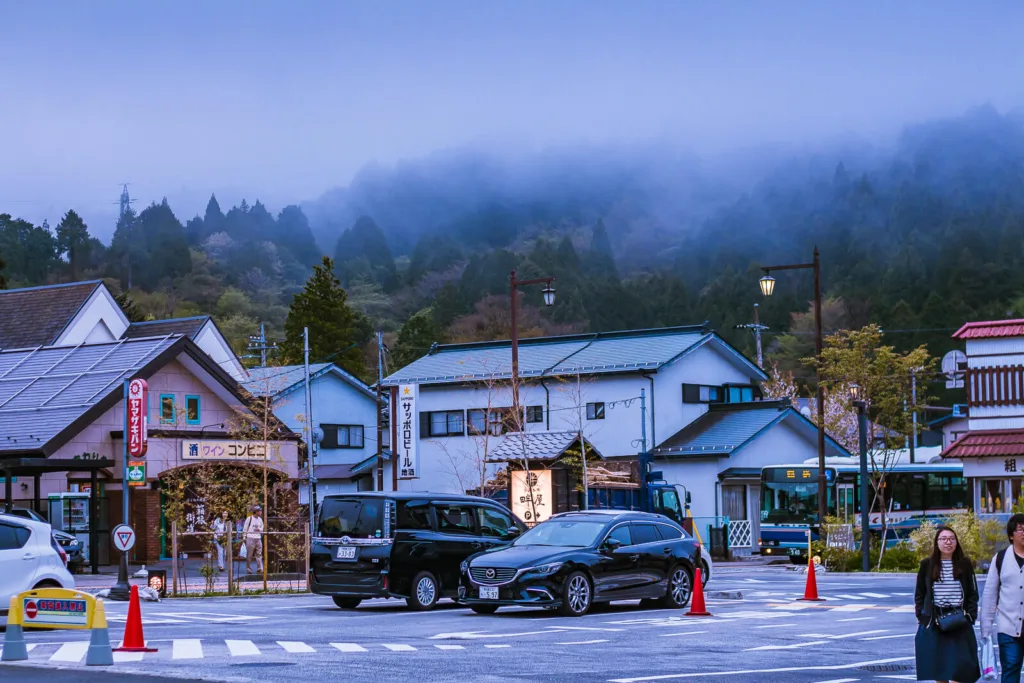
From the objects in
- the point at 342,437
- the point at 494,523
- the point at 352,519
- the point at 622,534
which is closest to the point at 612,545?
the point at 622,534

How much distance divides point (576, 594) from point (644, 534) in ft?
7.52

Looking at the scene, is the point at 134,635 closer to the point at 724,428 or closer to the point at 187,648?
the point at 187,648

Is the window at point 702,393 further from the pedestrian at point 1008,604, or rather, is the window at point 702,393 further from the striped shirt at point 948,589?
the pedestrian at point 1008,604

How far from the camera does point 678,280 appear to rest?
116 m

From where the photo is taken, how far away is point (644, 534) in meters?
24.6

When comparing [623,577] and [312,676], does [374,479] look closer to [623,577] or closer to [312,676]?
[623,577]

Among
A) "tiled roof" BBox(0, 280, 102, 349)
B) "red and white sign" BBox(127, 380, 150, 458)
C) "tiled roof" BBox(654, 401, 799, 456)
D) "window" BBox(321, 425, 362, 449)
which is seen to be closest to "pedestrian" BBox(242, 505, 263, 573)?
"red and white sign" BBox(127, 380, 150, 458)

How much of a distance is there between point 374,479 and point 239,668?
47466mm

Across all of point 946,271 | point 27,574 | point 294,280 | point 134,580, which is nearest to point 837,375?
point 134,580

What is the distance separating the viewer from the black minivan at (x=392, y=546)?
79.1 ft

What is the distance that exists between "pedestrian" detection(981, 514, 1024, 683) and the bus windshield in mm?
36598

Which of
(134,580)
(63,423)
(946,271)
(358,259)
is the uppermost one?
(358,259)

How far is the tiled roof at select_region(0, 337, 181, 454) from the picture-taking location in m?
38.3

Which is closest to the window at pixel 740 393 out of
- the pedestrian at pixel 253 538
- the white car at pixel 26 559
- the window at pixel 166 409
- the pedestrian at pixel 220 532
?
the window at pixel 166 409
